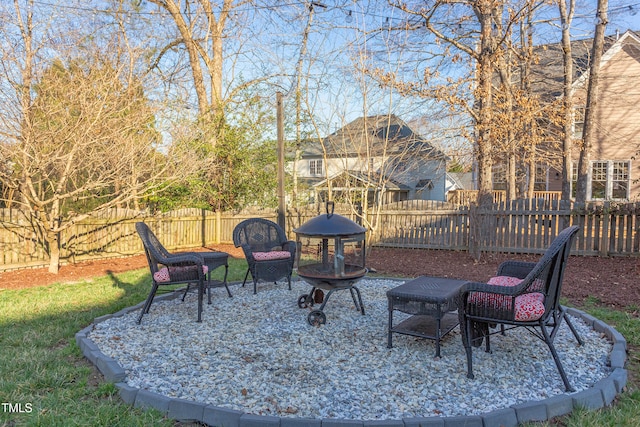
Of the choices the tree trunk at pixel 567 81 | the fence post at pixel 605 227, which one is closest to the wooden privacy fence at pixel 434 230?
the fence post at pixel 605 227

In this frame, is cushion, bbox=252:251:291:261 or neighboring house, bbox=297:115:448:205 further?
neighboring house, bbox=297:115:448:205

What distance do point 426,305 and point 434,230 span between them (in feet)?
22.9

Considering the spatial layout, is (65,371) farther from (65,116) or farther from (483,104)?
(483,104)

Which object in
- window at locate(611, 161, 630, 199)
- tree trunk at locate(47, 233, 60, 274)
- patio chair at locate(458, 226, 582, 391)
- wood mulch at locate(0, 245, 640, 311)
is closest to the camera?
patio chair at locate(458, 226, 582, 391)

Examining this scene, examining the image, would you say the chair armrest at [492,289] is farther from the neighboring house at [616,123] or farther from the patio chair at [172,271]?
the neighboring house at [616,123]

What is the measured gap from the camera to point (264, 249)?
6.30 meters

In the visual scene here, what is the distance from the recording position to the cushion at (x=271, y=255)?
573 cm

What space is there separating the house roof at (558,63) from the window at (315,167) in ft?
37.2

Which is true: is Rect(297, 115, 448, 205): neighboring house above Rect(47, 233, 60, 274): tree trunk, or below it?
above

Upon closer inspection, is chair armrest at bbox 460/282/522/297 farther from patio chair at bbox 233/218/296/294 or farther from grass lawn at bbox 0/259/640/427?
patio chair at bbox 233/218/296/294

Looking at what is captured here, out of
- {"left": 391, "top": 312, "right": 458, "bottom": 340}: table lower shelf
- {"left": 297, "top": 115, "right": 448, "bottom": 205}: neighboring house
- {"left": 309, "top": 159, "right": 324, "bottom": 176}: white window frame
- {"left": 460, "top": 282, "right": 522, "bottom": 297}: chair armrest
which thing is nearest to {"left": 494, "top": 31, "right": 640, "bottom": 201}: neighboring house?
{"left": 297, "top": 115, "right": 448, "bottom": 205}: neighboring house

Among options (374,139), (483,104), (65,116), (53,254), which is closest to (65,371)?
(65,116)

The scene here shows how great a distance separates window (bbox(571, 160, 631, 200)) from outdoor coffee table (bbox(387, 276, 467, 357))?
13.3 meters

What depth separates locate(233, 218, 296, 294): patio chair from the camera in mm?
5582
